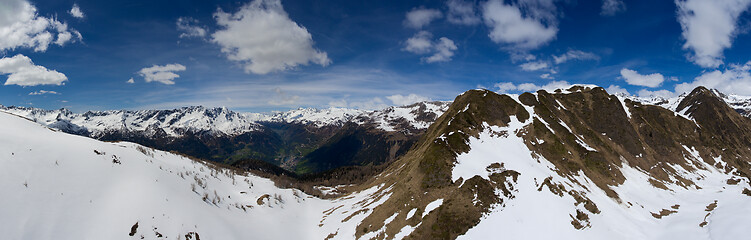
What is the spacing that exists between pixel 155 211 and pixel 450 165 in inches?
2054

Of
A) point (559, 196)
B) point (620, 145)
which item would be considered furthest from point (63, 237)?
point (620, 145)

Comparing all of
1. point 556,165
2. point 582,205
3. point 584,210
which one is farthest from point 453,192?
point 556,165

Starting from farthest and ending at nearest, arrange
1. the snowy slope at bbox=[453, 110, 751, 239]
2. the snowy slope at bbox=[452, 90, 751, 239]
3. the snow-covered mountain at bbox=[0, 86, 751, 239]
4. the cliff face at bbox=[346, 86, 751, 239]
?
the cliff face at bbox=[346, 86, 751, 239], the snowy slope at bbox=[452, 90, 751, 239], the snowy slope at bbox=[453, 110, 751, 239], the snow-covered mountain at bbox=[0, 86, 751, 239]

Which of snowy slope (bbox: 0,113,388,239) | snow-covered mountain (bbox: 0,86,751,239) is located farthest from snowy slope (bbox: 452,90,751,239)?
snowy slope (bbox: 0,113,388,239)

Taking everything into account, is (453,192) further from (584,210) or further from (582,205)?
(582,205)

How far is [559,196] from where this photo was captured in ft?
170

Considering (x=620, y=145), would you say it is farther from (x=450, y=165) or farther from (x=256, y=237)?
(x=256, y=237)

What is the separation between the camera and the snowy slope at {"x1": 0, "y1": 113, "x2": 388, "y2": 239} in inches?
1007

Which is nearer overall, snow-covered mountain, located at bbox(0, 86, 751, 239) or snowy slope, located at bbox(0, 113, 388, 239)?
snowy slope, located at bbox(0, 113, 388, 239)

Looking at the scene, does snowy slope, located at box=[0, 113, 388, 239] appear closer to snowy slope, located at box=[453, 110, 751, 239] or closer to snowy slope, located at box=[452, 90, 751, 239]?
snowy slope, located at box=[453, 110, 751, 239]

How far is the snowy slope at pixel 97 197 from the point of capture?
2558 centimetres

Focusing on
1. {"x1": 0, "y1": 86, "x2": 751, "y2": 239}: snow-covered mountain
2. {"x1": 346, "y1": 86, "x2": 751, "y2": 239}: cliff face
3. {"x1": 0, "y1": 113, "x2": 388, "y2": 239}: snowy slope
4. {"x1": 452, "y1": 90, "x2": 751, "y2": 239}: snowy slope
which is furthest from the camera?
{"x1": 346, "y1": 86, "x2": 751, "y2": 239}: cliff face

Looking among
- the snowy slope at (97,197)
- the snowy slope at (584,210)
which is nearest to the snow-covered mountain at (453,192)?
the snowy slope at (97,197)

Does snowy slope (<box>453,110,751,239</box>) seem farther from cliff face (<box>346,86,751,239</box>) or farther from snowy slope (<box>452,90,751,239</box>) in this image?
cliff face (<box>346,86,751,239</box>)
